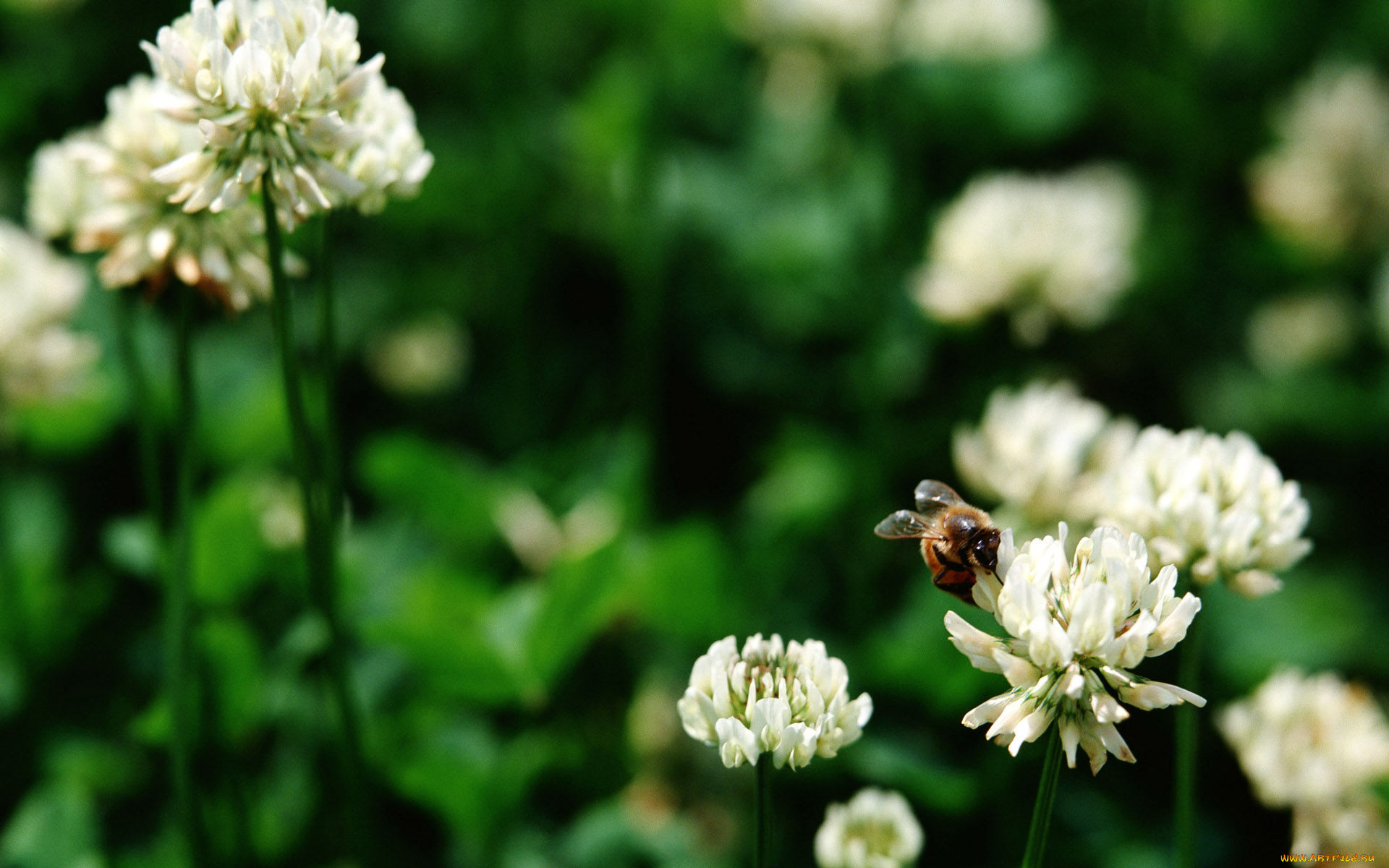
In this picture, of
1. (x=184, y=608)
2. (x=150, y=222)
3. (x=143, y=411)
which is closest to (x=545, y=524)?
(x=143, y=411)

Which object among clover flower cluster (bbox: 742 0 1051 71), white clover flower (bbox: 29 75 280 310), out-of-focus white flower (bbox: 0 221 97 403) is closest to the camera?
white clover flower (bbox: 29 75 280 310)

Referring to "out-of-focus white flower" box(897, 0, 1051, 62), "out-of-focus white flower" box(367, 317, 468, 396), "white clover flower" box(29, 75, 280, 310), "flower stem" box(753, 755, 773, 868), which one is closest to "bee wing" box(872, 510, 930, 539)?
"flower stem" box(753, 755, 773, 868)

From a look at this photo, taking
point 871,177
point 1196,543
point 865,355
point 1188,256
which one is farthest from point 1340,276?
point 1196,543

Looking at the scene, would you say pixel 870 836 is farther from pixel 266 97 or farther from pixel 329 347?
pixel 266 97

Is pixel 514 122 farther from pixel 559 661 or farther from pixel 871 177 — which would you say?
pixel 559 661

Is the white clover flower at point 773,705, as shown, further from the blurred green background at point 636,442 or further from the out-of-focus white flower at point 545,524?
the out-of-focus white flower at point 545,524

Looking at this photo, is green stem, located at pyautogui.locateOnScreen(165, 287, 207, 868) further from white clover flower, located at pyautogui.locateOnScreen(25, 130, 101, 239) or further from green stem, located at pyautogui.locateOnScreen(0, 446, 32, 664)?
green stem, located at pyautogui.locateOnScreen(0, 446, 32, 664)
